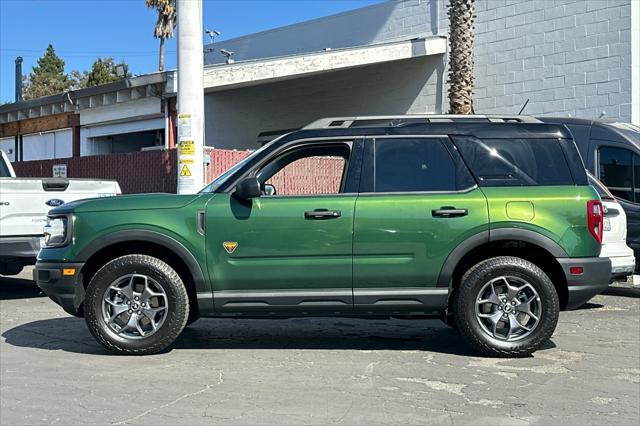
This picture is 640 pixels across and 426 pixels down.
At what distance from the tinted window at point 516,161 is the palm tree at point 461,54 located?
1026 cm

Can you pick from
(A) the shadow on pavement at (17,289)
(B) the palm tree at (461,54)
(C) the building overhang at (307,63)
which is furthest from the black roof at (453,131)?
(C) the building overhang at (307,63)

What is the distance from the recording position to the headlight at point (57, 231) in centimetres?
623

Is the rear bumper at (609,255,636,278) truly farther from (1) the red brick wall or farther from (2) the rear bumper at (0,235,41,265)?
(1) the red brick wall

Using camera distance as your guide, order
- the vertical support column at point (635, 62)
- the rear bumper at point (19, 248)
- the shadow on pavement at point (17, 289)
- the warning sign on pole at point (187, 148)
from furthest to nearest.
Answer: the vertical support column at point (635, 62)
the warning sign on pole at point (187, 148)
the shadow on pavement at point (17, 289)
the rear bumper at point (19, 248)

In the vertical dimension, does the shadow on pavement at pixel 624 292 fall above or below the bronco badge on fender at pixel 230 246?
below

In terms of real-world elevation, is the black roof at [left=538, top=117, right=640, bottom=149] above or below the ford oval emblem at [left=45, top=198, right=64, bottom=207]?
above

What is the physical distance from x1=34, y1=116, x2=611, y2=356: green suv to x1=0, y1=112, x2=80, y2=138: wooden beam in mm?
17021

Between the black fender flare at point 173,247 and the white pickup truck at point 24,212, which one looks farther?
the white pickup truck at point 24,212

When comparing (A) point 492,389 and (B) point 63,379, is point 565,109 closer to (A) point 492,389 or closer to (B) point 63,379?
(A) point 492,389

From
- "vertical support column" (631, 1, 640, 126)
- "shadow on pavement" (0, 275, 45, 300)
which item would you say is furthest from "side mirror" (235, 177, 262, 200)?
"vertical support column" (631, 1, 640, 126)

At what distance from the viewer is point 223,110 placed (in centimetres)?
2006

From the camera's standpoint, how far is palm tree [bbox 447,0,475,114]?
53.1 ft

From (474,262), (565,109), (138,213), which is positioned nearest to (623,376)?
(474,262)

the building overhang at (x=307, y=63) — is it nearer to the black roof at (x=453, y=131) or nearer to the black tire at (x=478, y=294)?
the black roof at (x=453, y=131)
